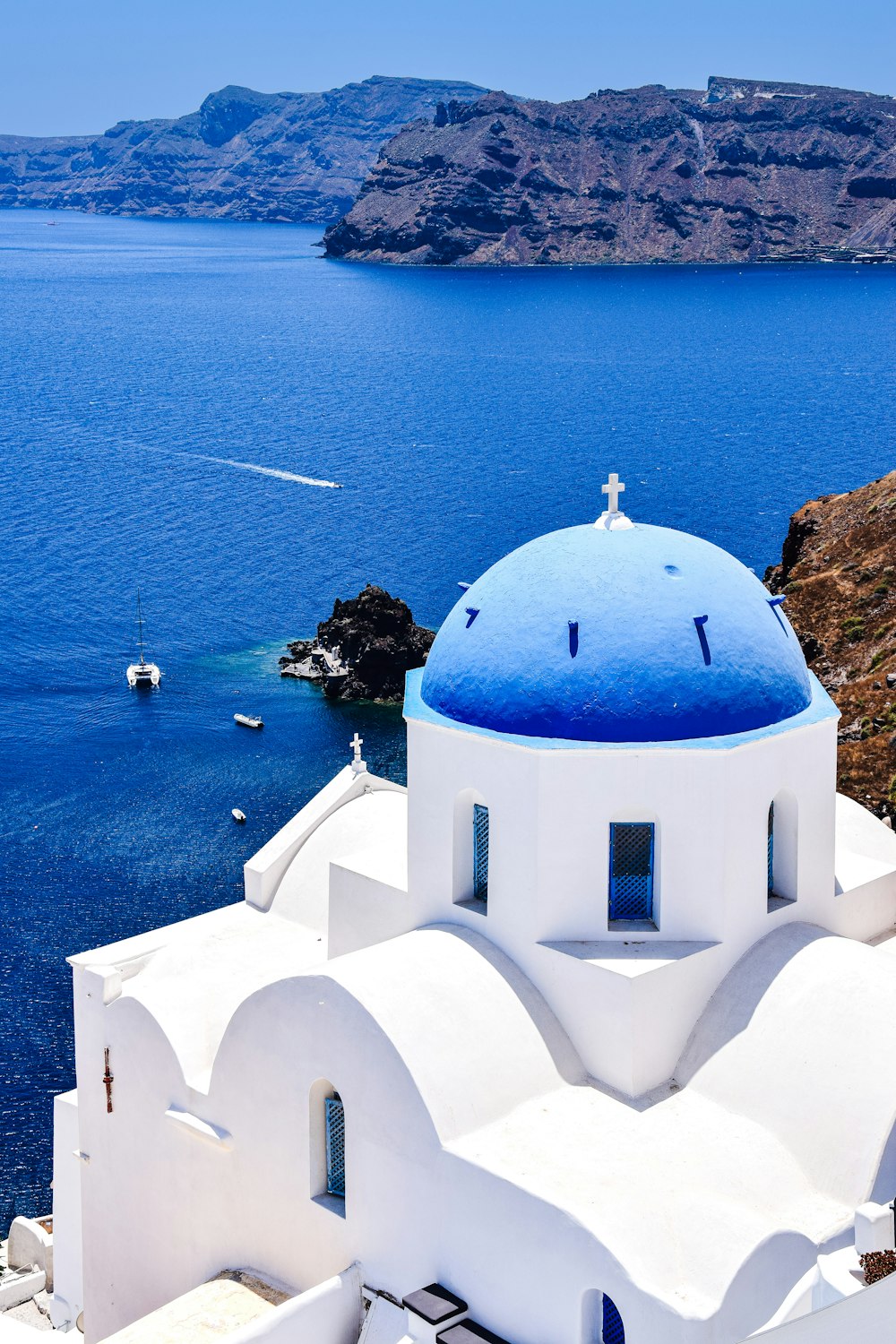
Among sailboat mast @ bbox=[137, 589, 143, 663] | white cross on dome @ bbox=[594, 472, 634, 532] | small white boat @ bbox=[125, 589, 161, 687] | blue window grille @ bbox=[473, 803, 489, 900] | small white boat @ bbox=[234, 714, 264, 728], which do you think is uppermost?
white cross on dome @ bbox=[594, 472, 634, 532]

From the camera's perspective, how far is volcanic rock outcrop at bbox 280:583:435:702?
67938 mm

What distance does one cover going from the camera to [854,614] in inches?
2285

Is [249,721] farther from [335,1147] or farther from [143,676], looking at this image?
[335,1147]

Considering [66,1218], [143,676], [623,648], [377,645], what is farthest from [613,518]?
[143,676]

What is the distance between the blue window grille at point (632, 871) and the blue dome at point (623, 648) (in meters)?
1.23

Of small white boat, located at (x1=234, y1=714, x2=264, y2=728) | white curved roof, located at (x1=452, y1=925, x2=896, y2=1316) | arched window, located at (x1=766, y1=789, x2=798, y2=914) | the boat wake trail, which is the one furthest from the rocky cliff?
the boat wake trail

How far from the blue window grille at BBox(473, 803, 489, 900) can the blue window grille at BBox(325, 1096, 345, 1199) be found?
307 cm

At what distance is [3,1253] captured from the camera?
28.1 m

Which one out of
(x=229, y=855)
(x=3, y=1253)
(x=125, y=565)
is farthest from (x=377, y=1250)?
(x=125, y=565)

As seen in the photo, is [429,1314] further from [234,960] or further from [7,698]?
[7,698]

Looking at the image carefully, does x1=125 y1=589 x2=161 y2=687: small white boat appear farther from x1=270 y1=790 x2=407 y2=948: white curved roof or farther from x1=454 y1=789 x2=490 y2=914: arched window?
x1=454 y1=789 x2=490 y2=914: arched window

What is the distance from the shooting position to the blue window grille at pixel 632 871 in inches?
689

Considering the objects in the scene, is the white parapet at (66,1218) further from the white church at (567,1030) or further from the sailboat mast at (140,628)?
the sailboat mast at (140,628)

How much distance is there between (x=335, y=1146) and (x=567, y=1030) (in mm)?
3023
